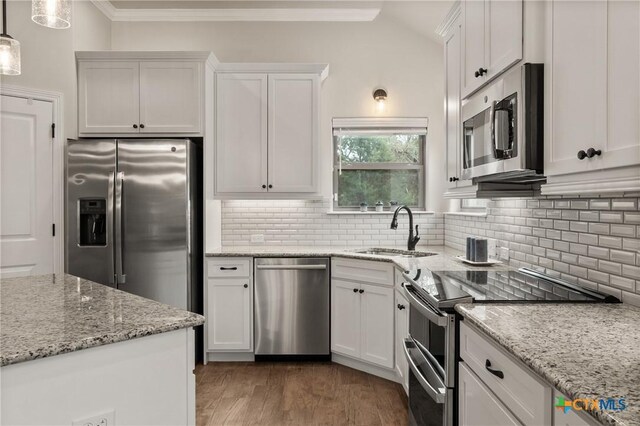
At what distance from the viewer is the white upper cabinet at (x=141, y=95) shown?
3467mm

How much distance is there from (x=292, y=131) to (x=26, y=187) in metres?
2.07

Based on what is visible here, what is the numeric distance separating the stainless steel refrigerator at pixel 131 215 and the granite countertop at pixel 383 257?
0.38 meters

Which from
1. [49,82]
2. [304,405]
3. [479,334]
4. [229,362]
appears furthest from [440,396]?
[49,82]

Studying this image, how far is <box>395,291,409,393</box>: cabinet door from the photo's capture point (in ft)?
8.98

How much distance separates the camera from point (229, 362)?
351cm

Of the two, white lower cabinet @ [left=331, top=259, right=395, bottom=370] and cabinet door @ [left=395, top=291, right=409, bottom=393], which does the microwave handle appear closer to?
cabinet door @ [left=395, top=291, right=409, bottom=393]

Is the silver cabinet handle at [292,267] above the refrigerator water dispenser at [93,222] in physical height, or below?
below

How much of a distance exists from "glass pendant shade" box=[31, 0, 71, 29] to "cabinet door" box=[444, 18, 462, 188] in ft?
6.59

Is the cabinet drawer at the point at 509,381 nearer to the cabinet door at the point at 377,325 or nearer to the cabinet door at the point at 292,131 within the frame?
the cabinet door at the point at 377,325

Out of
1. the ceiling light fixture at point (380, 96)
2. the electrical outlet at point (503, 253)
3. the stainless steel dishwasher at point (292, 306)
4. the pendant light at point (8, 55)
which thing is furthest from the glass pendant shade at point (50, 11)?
the ceiling light fixture at point (380, 96)

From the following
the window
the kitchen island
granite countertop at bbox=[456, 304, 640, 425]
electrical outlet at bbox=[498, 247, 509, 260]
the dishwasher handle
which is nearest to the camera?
granite countertop at bbox=[456, 304, 640, 425]

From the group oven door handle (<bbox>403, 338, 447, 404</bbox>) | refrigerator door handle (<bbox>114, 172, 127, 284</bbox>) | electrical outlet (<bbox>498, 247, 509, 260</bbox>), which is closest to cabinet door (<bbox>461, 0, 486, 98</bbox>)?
electrical outlet (<bbox>498, 247, 509, 260</bbox>)

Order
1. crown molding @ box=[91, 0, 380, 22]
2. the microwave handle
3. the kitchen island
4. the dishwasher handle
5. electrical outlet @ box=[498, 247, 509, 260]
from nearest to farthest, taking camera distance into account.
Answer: the kitchen island
the microwave handle
electrical outlet @ box=[498, 247, 509, 260]
the dishwasher handle
crown molding @ box=[91, 0, 380, 22]

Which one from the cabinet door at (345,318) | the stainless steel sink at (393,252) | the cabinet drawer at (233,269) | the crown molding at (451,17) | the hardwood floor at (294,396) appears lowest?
the hardwood floor at (294,396)
